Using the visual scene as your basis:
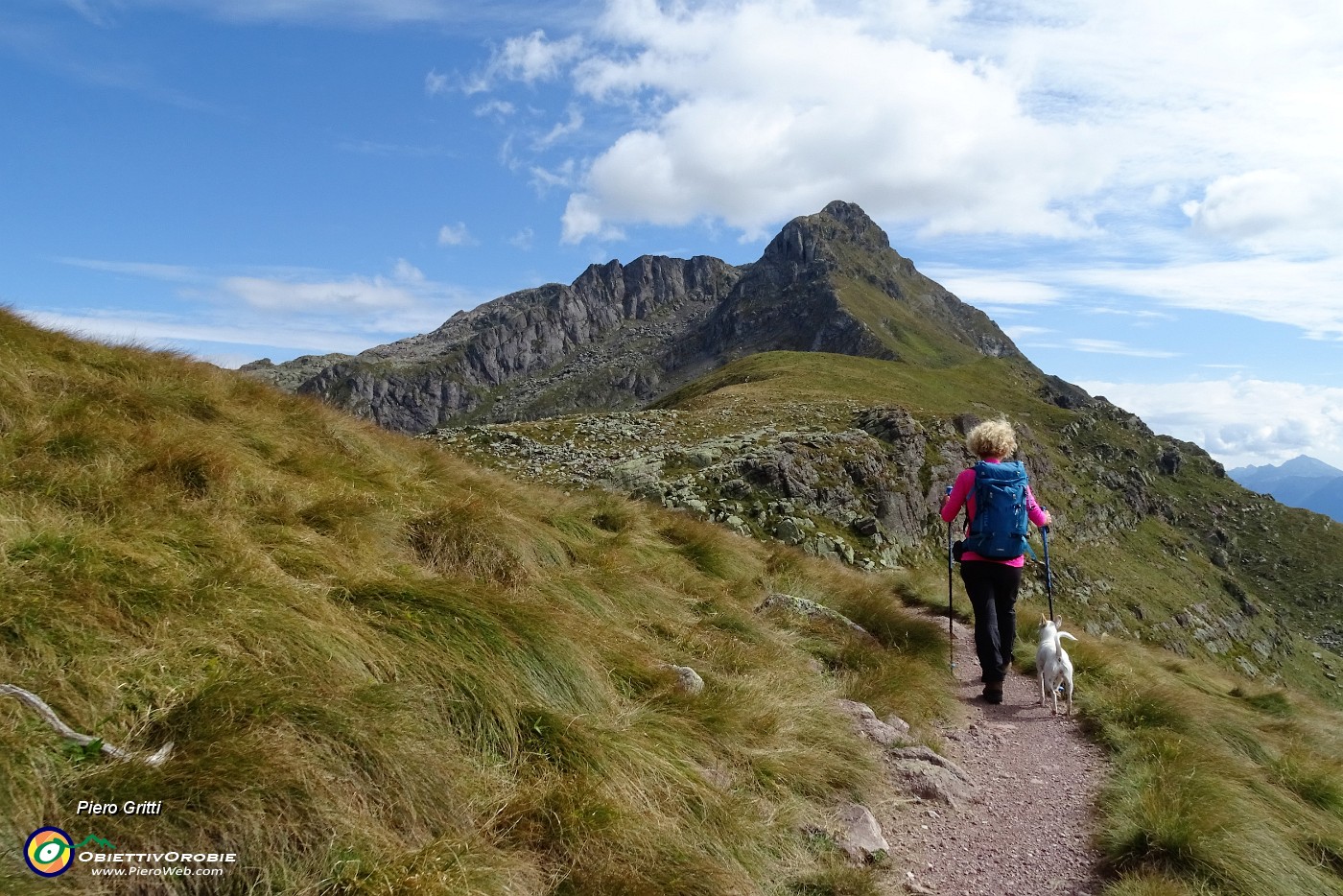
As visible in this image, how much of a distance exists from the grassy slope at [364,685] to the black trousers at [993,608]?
2.75ft

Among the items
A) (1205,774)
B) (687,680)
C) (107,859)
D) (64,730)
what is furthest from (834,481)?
(107,859)

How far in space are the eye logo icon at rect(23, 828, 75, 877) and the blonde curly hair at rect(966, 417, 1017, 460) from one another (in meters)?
8.14

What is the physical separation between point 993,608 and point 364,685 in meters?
6.81

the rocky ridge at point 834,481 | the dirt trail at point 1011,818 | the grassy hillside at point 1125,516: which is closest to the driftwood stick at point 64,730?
the dirt trail at point 1011,818

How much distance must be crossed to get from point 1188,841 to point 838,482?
94.9 feet

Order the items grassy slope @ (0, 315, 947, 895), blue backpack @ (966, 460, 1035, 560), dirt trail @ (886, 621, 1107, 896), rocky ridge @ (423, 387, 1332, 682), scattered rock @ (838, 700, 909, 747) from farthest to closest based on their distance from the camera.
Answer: rocky ridge @ (423, 387, 1332, 682), blue backpack @ (966, 460, 1035, 560), scattered rock @ (838, 700, 909, 747), dirt trail @ (886, 621, 1107, 896), grassy slope @ (0, 315, 947, 895)

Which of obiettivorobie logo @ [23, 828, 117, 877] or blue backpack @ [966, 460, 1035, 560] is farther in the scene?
blue backpack @ [966, 460, 1035, 560]

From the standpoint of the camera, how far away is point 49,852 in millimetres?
2746

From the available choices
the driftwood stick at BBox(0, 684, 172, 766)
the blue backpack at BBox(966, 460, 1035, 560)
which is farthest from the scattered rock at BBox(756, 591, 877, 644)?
the driftwood stick at BBox(0, 684, 172, 766)

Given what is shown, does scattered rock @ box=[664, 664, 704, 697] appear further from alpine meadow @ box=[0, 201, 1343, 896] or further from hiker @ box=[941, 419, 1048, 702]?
hiker @ box=[941, 419, 1048, 702]

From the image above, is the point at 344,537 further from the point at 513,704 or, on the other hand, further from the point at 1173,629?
the point at 1173,629

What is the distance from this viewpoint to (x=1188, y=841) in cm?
471

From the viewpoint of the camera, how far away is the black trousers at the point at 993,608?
26.6ft

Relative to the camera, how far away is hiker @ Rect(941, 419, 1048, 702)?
796 cm
